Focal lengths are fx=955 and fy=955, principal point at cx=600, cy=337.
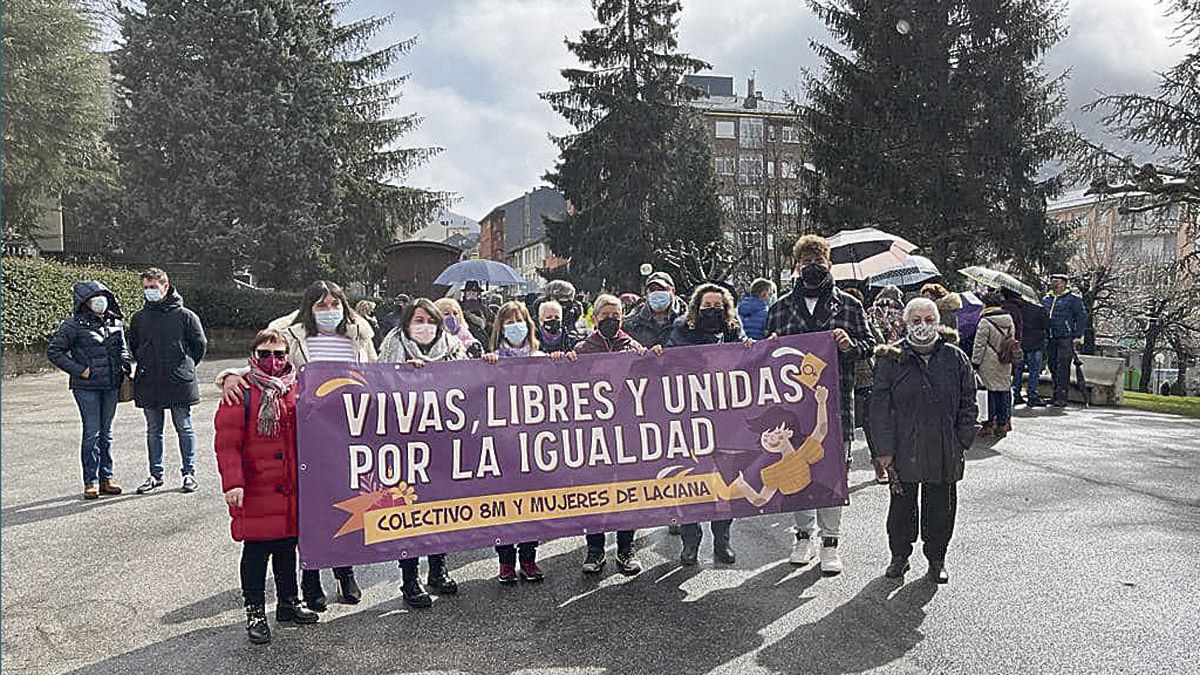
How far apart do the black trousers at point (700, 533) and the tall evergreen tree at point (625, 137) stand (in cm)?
3095

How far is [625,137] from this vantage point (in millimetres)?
37750

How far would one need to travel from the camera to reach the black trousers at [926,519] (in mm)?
5895

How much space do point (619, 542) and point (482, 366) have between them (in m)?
1.48

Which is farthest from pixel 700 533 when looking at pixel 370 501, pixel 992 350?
pixel 992 350

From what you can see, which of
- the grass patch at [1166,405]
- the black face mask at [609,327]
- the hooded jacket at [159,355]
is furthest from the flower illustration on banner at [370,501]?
the grass patch at [1166,405]

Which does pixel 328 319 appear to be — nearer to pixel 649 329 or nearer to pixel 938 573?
pixel 649 329

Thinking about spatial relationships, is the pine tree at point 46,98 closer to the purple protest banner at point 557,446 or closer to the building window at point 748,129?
the purple protest banner at point 557,446

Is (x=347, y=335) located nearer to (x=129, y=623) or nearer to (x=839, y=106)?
(x=129, y=623)

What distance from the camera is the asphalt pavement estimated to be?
15.6 feet

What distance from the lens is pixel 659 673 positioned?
456cm

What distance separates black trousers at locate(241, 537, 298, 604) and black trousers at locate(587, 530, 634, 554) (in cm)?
186

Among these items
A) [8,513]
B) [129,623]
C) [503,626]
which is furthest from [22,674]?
[8,513]

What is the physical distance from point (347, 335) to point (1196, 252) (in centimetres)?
2232

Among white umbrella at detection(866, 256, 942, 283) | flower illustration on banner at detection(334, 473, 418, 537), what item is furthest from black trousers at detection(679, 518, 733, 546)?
white umbrella at detection(866, 256, 942, 283)
